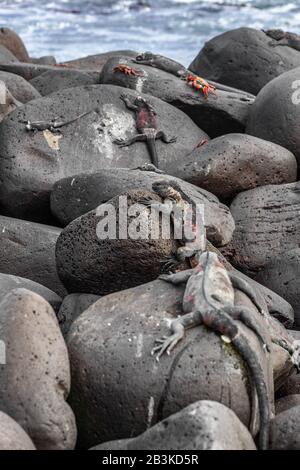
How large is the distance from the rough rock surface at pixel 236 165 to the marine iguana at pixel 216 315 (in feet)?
6.88

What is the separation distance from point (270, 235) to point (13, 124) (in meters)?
2.58

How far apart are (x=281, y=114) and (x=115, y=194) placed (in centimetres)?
236

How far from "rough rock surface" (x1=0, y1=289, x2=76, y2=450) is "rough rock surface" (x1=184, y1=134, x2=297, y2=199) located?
310 centimetres

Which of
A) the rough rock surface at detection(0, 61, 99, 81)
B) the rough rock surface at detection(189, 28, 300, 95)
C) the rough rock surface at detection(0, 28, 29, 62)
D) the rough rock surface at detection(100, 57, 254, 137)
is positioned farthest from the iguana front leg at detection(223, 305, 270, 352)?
the rough rock surface at detection(0, 28, 29, 62)

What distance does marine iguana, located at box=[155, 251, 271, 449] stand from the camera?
479 cm

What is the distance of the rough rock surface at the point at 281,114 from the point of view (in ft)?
27.6

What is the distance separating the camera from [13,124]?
322 inches

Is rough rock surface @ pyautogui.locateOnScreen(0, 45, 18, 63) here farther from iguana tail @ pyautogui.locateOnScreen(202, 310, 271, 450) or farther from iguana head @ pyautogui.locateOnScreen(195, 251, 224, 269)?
iguana tail @ pyautogui.locateOnScreen(202, 310, 271, 450)

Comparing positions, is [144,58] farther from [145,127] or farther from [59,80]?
[145,127]

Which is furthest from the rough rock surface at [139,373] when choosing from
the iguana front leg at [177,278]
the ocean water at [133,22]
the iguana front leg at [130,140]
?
the ocean water at [133,22]

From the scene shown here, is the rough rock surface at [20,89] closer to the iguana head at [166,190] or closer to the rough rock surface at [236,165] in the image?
the rough rock surface at [236,165]

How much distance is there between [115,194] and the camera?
6863mm
